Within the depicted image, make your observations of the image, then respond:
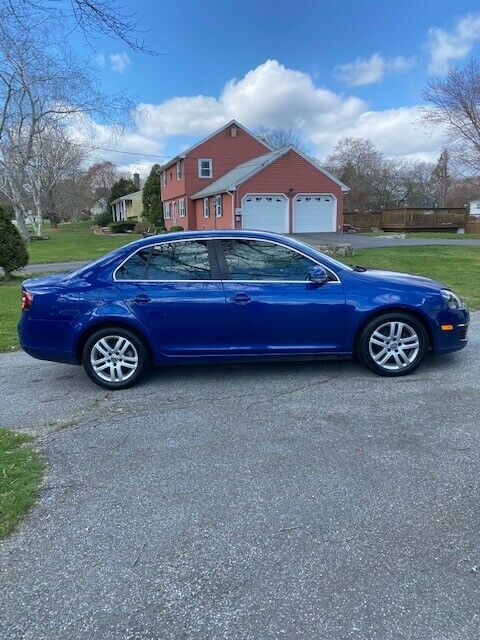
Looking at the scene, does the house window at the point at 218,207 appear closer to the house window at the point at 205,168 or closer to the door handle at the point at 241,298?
the house window at the point at 205,168

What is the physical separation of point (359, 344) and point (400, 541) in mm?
2641

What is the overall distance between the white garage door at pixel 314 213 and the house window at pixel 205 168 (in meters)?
8.86

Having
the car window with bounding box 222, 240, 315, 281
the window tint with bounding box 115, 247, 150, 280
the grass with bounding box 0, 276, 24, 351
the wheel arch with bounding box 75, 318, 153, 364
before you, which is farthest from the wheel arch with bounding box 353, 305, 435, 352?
the grass with bounding box 0, 276, 24, 351

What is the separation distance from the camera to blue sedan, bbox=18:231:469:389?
4688 millimetres

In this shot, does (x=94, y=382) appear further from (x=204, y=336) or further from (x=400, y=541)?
(x=400, y=541)

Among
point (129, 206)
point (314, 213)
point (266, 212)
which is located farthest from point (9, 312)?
point (129, 206)

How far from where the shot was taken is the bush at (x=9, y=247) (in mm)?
11750

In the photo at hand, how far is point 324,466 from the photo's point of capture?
3.17m

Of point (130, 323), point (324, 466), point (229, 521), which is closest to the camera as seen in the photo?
A: point (229, 521)

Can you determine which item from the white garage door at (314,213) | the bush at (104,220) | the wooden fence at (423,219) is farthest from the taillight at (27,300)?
the bush at (104,220)

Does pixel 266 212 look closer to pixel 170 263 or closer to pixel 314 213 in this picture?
pixel 314 213

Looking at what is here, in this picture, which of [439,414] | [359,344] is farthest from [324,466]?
[359,344]

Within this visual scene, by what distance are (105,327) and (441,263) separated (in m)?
12.7

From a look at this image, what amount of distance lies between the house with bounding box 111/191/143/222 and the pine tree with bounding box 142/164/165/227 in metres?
12.0
